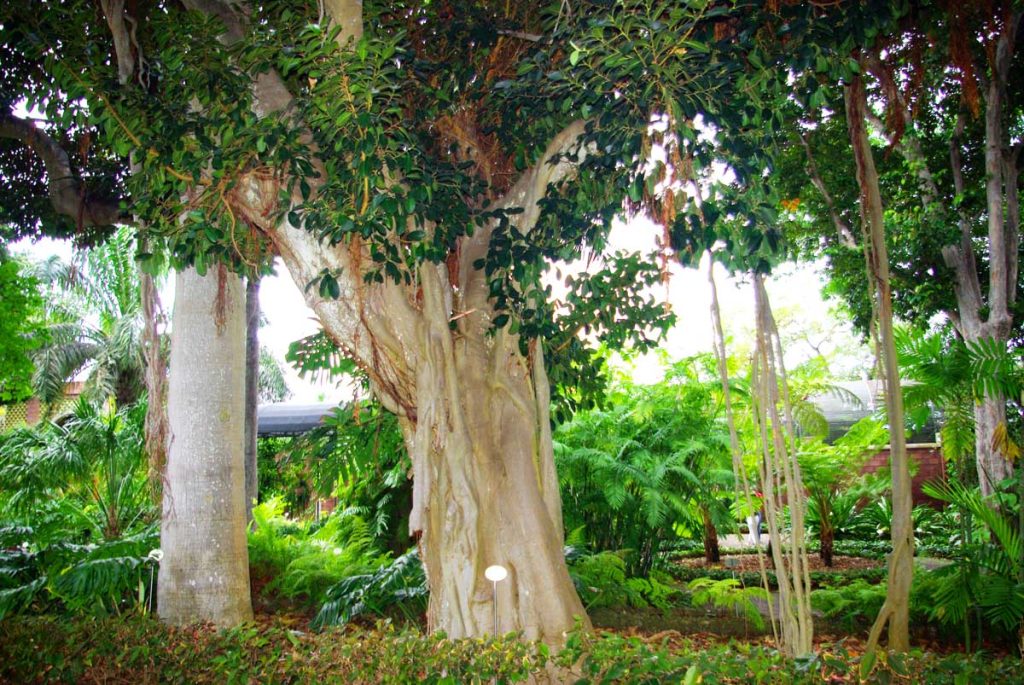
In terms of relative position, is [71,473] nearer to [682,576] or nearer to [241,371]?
[241,371]

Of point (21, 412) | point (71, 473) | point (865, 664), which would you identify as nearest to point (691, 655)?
point (865, 664)

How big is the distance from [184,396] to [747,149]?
4426 millimetres

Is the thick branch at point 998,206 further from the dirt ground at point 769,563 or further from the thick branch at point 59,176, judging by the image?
the thick branch at point 59,176

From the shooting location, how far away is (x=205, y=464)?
603cm

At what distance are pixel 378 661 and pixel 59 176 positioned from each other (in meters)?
6.03

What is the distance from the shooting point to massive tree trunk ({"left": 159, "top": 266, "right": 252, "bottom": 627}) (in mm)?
5914

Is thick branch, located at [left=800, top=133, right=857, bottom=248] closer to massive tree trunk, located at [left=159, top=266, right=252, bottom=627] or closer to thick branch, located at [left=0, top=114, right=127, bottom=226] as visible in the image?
massive tree trunk, located at [left=159, top=266, right=252, bottom=627]

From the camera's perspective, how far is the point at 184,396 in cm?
613

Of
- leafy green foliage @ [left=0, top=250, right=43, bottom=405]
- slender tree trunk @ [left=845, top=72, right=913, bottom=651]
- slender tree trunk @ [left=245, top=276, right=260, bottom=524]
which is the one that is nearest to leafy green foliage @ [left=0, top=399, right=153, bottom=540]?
slender tree trunk @ [left=245, top=276, right=260, bottom=524]

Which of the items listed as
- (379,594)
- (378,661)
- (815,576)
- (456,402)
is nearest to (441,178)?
(456,402)

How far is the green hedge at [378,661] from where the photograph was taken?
3164 millimetres

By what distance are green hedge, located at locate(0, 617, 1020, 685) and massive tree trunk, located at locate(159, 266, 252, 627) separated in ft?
3.69

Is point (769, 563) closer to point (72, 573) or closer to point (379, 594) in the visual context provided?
point (379, 594)

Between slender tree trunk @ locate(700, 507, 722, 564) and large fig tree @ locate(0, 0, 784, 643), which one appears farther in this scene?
slender tree trunk @ locate(700, 507, 722, 564)
